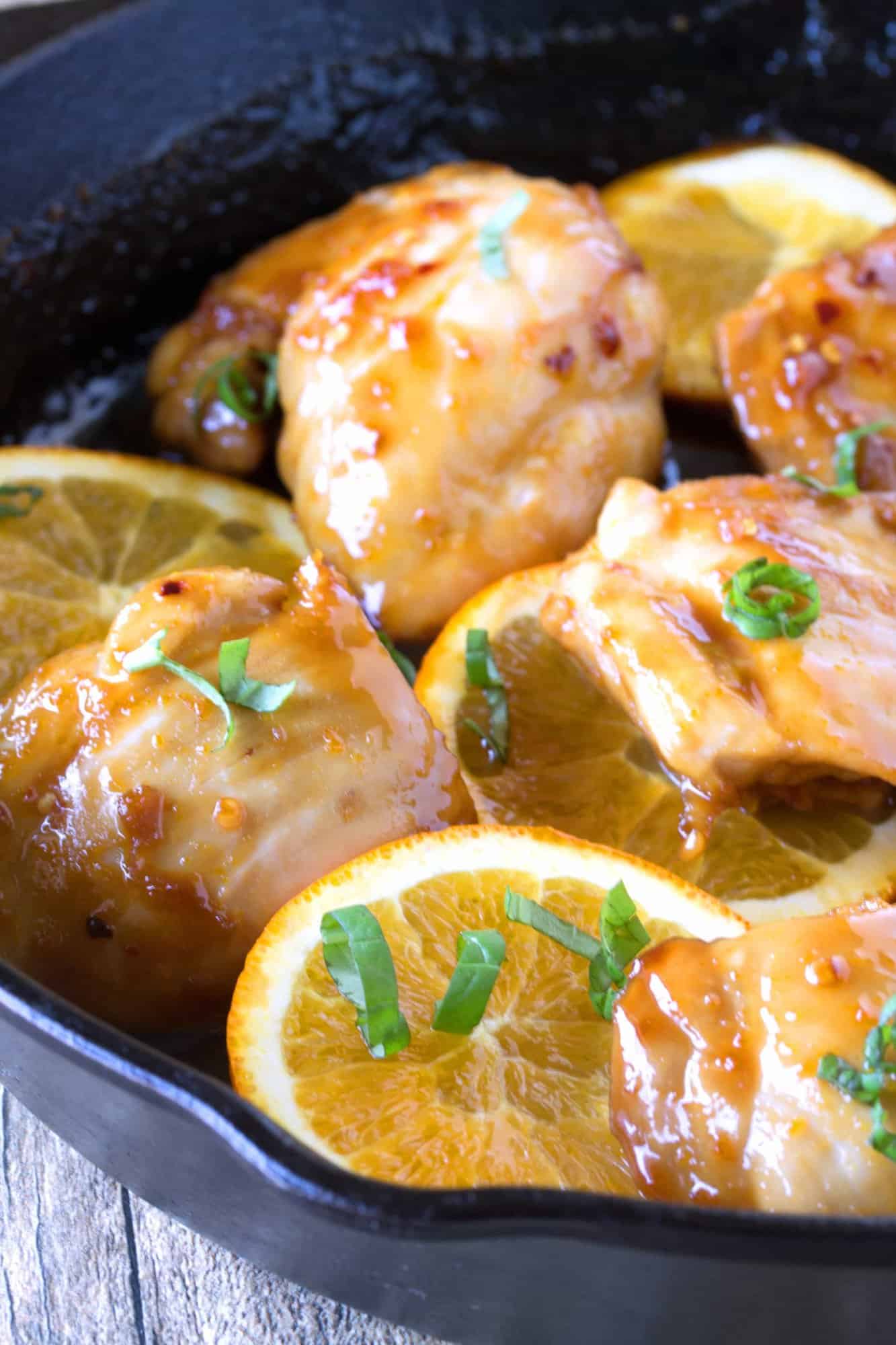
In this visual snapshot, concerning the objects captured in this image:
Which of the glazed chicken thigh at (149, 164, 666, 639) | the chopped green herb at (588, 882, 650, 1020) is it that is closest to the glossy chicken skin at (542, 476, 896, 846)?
the glazed chicken thigh at (149, 164, 666, 639)

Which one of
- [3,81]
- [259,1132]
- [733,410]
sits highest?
[3,81]

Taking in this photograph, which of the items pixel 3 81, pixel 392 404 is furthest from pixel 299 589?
pixel 3 81

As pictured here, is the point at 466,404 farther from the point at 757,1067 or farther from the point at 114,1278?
the point at 114,1278

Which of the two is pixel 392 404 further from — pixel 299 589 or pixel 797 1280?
pixel 797 1280

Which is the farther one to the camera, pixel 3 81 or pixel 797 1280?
pixel 3 81

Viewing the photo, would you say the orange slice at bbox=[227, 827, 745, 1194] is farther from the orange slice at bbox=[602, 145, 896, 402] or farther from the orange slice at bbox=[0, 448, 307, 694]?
the orange slice at bbox=[602, 145, 896, 402]

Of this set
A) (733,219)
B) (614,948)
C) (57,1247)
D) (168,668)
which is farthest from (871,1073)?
(733,219)

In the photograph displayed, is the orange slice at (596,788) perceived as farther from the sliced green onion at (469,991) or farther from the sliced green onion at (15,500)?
the sliced green onion at (15,500)
